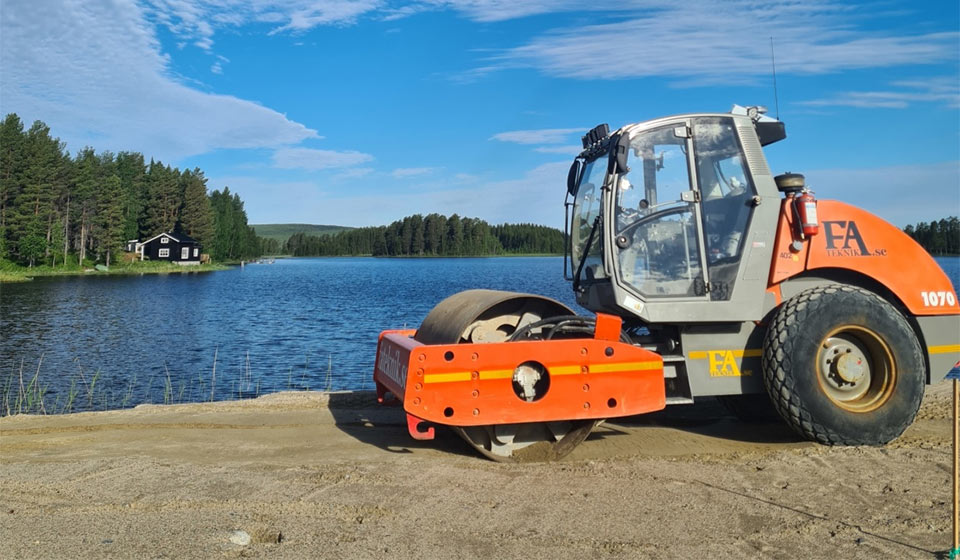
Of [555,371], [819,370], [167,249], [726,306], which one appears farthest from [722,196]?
[167,249]

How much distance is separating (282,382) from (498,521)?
12976 millimetres

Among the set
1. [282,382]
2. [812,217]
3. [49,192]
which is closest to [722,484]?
[812,217]

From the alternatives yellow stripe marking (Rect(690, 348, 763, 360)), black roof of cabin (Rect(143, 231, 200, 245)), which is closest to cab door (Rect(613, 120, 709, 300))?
yellow stripe marking (Rect(690, 348, 763, 360))

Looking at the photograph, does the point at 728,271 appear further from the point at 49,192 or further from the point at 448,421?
the point at 49,192

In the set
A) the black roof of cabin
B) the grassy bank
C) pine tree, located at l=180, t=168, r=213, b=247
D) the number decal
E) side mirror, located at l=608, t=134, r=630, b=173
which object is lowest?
the grassy bank

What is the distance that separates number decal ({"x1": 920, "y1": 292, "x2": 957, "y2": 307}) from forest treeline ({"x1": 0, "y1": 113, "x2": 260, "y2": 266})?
3018 inches

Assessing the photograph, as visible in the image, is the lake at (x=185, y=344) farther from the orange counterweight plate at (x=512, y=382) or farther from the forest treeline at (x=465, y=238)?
the forest treeline at (x=465, y=238)

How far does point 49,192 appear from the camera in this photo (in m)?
75.5

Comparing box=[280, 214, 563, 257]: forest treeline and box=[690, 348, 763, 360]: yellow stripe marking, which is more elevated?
box=[280, 214, 563, 257]: forest treeline

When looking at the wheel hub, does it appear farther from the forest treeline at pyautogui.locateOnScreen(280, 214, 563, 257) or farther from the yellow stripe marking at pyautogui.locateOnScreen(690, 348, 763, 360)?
the forest treeline at pyautogui.locateOnScreen(280, 214, 563, 257)

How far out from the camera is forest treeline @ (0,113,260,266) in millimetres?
71375

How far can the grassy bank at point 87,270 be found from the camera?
63.6 m

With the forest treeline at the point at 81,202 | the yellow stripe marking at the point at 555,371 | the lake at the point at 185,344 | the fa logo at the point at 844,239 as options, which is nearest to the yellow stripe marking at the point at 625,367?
the yellow stripe marking at the point at 555,371

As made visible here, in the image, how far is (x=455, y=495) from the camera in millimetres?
5242
